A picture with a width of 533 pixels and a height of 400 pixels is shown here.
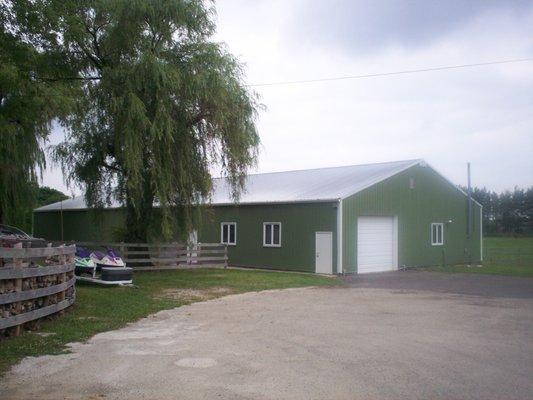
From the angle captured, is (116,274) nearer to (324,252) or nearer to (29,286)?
(29,286)

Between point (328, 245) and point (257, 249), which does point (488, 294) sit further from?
point (257, 249)

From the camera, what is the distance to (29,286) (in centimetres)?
1007

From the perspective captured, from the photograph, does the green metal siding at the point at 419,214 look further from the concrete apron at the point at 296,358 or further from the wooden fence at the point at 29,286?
the wooden fence at the point at 29,286

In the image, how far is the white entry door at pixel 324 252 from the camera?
24.5 metres

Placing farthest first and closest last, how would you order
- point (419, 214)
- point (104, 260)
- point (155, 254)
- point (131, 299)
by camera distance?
point (419, 214), point (155, 254), point (104, 260), point (131, 299)

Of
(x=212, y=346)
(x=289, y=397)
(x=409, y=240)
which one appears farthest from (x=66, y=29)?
(x=409, y=240)

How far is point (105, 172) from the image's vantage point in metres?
22.4

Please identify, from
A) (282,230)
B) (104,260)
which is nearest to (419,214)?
(282,230)

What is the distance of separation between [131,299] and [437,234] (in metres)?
19.8

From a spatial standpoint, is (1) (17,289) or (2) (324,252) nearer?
(1) (17,289)

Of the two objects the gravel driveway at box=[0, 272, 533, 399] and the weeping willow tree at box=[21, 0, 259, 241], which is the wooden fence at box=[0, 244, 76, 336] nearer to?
the gravel driveway at box=[0, 272, 533, 399]

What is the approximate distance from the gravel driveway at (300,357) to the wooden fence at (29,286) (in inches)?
47.3

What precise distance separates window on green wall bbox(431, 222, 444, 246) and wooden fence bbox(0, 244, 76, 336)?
71.1 ft

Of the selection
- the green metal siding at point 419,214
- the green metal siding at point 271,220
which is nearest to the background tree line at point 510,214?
the green metal siding at point 419,214
